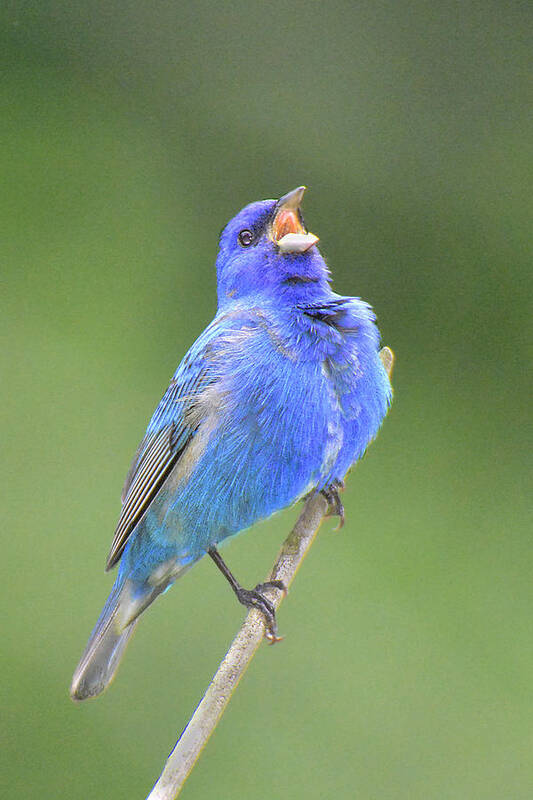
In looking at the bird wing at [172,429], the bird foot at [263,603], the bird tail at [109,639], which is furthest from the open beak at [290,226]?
the bird tail at [109,639]

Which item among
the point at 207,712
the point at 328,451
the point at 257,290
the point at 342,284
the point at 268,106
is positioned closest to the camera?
the point at 207,712

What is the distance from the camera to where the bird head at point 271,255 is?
2959mm

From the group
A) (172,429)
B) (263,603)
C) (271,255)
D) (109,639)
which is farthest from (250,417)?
(109,639)

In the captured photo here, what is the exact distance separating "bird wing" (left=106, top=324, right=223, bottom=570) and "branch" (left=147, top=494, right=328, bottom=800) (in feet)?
1.33

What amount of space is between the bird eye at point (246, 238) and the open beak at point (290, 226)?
0.09 m

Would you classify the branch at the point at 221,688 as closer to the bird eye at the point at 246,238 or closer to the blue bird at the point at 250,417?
the blue bird at the point at 250,417

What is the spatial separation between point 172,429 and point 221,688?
96 cm

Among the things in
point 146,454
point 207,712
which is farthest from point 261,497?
point 207,712

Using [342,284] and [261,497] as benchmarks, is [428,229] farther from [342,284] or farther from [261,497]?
[261,497]

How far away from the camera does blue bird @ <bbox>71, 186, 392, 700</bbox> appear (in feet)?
9.20

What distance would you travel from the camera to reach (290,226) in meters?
3.05

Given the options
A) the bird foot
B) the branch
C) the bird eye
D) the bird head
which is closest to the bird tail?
the bird foot

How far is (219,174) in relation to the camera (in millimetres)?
4887

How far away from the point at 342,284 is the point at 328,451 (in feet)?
6.00
